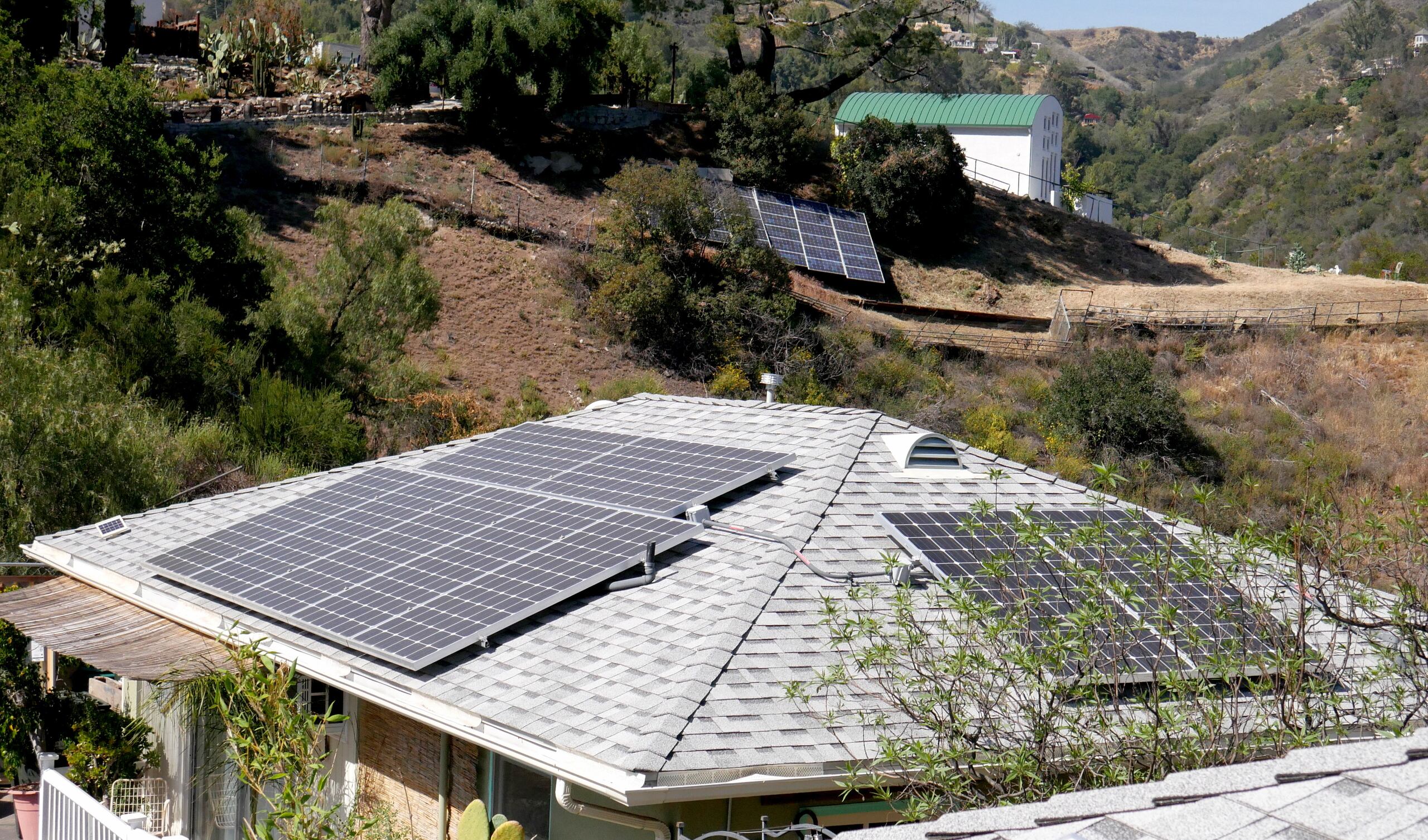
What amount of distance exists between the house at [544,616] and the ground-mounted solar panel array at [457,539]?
0.13ft

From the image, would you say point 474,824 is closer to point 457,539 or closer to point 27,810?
point 457,539

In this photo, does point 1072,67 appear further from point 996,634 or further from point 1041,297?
point 996,634

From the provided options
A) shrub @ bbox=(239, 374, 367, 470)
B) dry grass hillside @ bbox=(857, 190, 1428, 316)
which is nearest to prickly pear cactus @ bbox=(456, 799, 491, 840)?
shrub @ bbox=(239, 374, 367, 470)

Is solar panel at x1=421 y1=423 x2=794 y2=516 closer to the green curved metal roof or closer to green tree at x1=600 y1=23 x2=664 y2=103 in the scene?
green tree at x1=600 y1=23 x2=664 y2=103

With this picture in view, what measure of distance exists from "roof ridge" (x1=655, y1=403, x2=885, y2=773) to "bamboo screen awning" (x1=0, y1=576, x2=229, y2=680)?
4.84 m

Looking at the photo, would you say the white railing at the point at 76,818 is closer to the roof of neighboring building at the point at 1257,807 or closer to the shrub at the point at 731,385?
the roof of neighboring building at the point at 1257,807

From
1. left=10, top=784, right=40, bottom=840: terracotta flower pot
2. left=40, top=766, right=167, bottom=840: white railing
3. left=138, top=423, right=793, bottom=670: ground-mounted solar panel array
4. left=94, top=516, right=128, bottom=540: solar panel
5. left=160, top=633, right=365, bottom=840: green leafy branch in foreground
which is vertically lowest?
left=10, top=784, right=40, bottom=840: terracotta flower pot

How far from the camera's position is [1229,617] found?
331 inches

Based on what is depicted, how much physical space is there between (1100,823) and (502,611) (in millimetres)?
6064

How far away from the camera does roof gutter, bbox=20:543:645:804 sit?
25.9ft

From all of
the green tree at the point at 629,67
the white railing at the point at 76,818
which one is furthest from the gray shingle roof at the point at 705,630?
the green tree at the point at 629,67

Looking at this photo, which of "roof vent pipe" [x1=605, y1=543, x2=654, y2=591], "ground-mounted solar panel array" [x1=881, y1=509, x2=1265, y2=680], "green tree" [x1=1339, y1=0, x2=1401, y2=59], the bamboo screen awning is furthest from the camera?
"green tree" [x1=1339, y1=0, x2=1401, y2=59]

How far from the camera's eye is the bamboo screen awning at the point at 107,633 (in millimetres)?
10984

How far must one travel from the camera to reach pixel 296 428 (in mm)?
24016
